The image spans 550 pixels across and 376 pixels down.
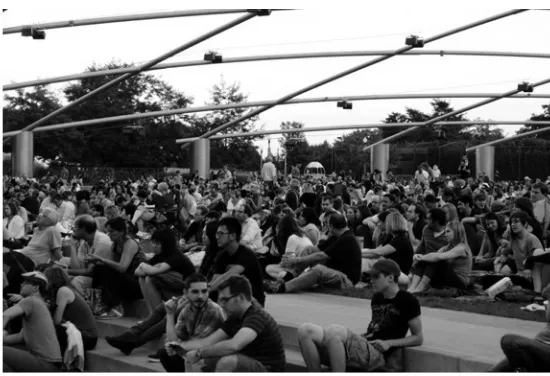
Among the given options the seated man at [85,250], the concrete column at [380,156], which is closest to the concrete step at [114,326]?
the seated man at [85,250]

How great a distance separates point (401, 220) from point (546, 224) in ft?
13.3

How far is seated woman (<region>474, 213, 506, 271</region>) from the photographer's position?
14438 mm

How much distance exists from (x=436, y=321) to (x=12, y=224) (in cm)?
1001

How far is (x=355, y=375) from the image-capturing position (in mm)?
8383

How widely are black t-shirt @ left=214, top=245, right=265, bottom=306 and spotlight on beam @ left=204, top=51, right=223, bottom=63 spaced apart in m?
19.1

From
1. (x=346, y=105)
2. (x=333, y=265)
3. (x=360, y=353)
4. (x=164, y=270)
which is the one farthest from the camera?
(x=346, y=105)

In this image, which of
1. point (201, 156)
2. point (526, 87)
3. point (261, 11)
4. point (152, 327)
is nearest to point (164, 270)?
point (152, 327)

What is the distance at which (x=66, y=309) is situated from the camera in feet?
36.3

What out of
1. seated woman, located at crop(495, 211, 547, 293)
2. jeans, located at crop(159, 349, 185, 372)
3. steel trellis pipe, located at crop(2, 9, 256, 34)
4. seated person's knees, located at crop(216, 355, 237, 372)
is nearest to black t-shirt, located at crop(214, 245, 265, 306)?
jeans, located at crop(159, 349, 185, 372)

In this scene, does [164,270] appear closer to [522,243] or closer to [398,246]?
[398,246]

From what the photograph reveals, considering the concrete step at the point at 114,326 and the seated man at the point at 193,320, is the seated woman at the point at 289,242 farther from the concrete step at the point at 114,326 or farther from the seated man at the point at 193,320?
the seated man at the point at 193,320

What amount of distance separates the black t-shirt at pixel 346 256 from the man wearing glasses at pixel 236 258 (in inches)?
107

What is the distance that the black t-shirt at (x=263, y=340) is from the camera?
8430 millimetres

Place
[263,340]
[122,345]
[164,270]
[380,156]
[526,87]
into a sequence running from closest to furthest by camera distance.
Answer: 1. [263,340]
2. [122,345]
3. [164,270]
4. [526,87]
5. [380,156]
